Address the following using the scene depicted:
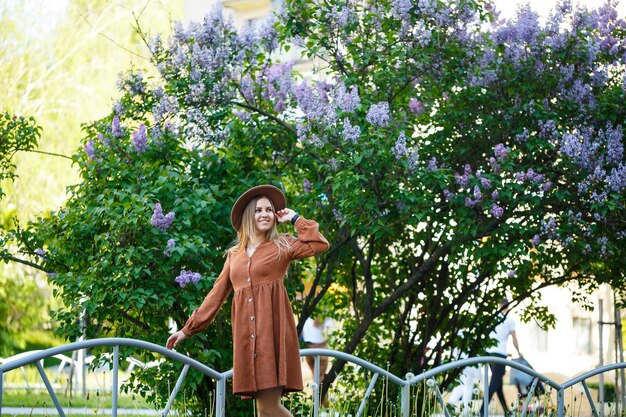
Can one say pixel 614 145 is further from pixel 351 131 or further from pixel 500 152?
pixel 351 131

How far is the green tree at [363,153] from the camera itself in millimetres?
7809

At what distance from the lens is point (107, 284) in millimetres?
7672

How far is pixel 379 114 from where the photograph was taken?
773 centimetres

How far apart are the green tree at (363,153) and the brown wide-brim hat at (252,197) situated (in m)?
2.13

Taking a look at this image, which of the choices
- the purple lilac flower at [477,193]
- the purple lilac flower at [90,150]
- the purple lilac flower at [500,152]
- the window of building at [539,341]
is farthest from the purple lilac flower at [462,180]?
the window of building at [539,341]

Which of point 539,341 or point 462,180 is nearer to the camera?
point 462,180

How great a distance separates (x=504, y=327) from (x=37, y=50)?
13399 millimetres

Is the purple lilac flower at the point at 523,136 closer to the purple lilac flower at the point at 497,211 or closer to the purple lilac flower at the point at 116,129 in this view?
the purple lilac flower at the point at 497,211

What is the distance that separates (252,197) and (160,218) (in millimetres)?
2347

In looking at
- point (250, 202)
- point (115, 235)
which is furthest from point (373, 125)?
point (250, 202)

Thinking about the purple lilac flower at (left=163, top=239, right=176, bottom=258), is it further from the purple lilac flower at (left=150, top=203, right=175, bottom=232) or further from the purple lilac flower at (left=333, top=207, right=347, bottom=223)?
the purple lilac flower at (left=333, top=207, right=347, bottom=223)

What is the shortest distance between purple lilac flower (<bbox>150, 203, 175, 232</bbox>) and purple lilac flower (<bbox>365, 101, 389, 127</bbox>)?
5.30ft

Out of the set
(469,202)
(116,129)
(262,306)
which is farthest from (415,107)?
(262,306)

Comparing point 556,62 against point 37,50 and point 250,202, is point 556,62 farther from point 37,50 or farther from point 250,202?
point 37,50
